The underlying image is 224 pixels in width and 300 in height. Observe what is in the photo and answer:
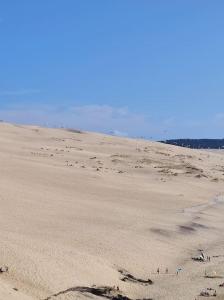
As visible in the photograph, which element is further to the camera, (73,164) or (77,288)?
A: (73,164)

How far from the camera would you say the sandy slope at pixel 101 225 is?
6.03m

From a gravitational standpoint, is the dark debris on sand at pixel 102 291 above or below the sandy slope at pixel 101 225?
below

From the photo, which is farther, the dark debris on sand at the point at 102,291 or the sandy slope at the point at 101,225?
the sandy slope at the point at 101,225

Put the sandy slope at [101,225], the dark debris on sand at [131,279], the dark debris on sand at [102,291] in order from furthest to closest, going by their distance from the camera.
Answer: the dark debris on sand at [131,279] → the sandy slope at [101,225] → the dark debris on sand at [102,291]

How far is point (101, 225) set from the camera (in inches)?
353

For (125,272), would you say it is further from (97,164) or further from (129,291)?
(97,164)

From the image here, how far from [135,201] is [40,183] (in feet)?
6.42

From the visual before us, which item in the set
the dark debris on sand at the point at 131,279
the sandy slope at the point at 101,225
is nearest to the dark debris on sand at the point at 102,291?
the sandy slope at the point at 101,225

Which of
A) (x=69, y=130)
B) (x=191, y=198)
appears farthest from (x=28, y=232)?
(x=69, y=130)

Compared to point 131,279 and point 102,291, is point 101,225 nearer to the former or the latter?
point 131,279

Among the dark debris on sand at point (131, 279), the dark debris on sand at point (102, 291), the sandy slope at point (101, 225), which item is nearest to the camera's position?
the dark debris on sand at point (102, 291)

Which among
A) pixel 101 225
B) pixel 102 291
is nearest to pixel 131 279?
pixel 102 291

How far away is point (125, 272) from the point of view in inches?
267

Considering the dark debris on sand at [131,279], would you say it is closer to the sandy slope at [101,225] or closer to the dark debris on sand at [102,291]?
the sandy slope at [101,225]
